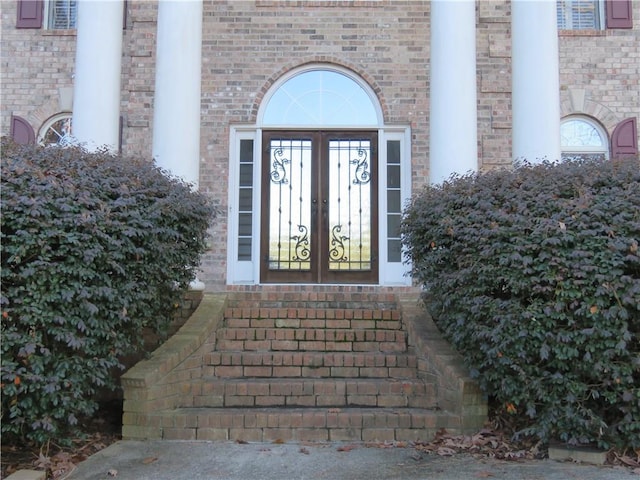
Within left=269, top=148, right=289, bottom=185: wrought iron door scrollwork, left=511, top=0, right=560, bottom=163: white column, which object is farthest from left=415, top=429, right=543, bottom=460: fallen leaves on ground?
left=269, top=148, right=289, bottom=185: wrought iron door scrollwork

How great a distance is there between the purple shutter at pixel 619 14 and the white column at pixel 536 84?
283 cm

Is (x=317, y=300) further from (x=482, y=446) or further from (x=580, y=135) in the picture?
(x=580, y=135)

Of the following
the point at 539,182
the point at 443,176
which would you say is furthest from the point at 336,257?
the point at 539,182

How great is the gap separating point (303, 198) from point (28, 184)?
5.26 meters

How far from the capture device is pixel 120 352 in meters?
4.72

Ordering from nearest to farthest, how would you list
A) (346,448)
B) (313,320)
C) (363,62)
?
(346,448) → (313,320) → (363,62)

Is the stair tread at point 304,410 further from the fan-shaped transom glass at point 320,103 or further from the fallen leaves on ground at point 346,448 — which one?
the fan-shaped transom glass at point 320,103

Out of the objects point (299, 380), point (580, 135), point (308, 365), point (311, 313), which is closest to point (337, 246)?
point (311, 313)

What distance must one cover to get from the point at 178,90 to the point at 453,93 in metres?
3.39

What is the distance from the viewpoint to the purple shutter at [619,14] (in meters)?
9.43

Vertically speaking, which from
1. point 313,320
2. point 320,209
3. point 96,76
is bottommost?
point 313,320

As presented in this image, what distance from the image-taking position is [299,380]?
5.55 m

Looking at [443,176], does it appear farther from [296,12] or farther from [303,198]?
[296,12]

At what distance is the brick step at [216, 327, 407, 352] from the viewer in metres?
6.20
